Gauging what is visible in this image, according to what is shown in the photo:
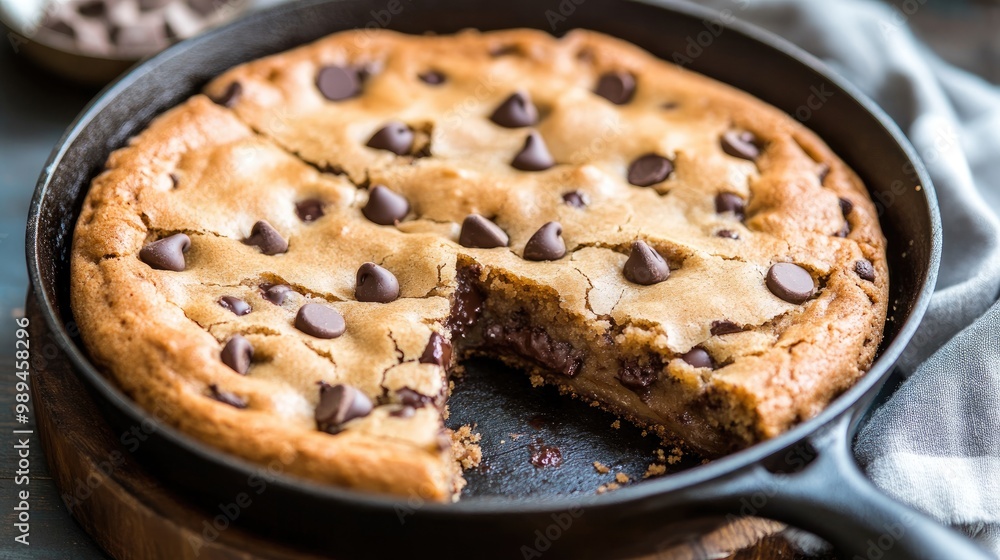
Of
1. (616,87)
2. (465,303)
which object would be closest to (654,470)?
(465,303)

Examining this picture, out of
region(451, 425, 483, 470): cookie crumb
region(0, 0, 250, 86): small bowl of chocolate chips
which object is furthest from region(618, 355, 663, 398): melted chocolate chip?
region(0, 0, 250, 86): small bowl of chocolate chips

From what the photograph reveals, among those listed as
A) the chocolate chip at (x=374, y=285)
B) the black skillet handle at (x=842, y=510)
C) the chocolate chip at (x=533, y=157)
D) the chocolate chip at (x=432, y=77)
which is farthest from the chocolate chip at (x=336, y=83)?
the black skillet handle at (x=842, y=510)

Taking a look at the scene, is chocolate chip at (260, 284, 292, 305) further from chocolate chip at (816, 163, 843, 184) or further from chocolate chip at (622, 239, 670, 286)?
chocolate chip at (816, 163, 843, 184)

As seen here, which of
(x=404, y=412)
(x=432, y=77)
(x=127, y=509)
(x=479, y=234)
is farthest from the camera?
(x=432, y=77)

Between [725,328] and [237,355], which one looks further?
[725,328]

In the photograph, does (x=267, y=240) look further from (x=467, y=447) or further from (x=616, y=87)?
(x=616, y=87)

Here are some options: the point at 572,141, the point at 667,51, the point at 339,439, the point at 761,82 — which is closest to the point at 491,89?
the point at 572,141
